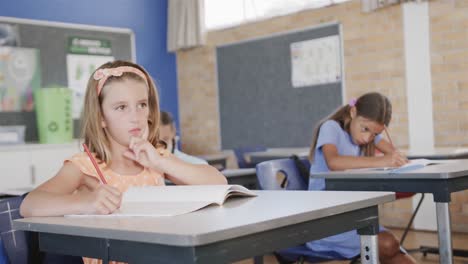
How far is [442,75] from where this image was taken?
4.50 m

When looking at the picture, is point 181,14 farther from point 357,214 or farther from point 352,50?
point 357,214

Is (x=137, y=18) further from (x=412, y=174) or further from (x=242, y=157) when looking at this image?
(x=412, y=174)

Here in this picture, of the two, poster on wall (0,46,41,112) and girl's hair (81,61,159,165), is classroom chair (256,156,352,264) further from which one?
poster on wall (0,46,41,112)

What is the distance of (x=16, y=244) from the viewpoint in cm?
152

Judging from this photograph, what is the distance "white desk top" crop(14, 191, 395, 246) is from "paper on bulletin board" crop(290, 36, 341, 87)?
3784mm

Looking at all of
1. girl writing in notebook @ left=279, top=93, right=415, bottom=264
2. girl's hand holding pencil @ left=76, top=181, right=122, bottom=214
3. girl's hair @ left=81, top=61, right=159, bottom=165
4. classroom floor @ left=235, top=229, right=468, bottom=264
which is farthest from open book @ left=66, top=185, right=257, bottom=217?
classroom floor @ left=235, top=229, right=468, bottom=264

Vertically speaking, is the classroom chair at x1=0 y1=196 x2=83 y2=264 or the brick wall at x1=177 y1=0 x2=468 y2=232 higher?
the brick wall at x1=177 y1=0 x2=468 y2=232

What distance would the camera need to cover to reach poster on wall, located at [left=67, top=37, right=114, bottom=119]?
558 cm

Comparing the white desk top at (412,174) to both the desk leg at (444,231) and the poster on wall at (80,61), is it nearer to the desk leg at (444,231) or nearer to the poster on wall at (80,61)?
the desk leg at (444,231)

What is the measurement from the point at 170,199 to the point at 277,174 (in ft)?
3.95

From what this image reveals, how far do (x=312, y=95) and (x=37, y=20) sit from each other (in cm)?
254

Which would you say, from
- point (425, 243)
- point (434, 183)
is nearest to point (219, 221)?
point (434, 183)

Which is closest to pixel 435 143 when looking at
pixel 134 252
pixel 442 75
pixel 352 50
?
pixel 442 75

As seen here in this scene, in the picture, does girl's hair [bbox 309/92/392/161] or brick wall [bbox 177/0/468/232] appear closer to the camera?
girl's hair [bbox 309/92/392/161]
